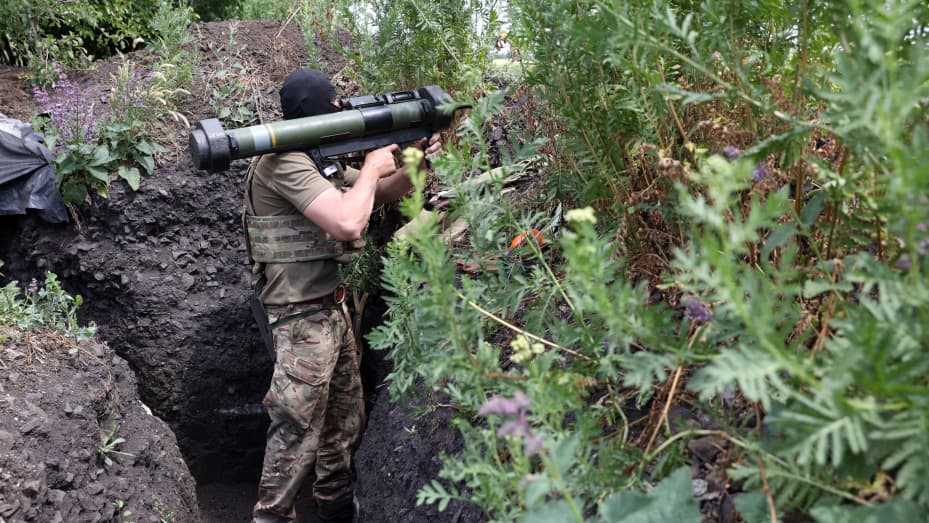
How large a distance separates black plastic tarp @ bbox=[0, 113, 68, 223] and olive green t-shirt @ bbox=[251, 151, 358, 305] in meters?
1.69

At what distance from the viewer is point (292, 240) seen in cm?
346

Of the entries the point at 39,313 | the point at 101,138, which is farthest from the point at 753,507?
the point at 101,138

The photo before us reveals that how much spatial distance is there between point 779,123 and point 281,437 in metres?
2.62

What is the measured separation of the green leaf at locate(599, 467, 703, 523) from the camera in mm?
1282

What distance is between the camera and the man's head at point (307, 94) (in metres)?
3.25

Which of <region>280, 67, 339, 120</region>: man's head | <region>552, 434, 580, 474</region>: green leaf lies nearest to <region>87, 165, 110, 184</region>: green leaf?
<region>280, 67, 339, 120</region>: man's head

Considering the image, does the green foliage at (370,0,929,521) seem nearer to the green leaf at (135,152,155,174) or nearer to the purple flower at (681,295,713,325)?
→ the purple flower at (681,295,713,325)

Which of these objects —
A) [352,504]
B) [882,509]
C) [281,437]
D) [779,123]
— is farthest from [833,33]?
[352,504]

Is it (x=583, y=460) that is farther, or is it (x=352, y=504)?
(x=352, y=504)

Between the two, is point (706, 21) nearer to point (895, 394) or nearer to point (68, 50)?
point (895, 394)

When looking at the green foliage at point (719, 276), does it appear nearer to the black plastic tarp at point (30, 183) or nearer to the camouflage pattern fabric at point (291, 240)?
the camouflage pattern fabric at point (291, 240)

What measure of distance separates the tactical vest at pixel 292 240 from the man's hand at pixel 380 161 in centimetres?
28

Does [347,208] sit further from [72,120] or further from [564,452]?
[72,120]

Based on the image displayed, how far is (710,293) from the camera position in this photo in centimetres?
167
